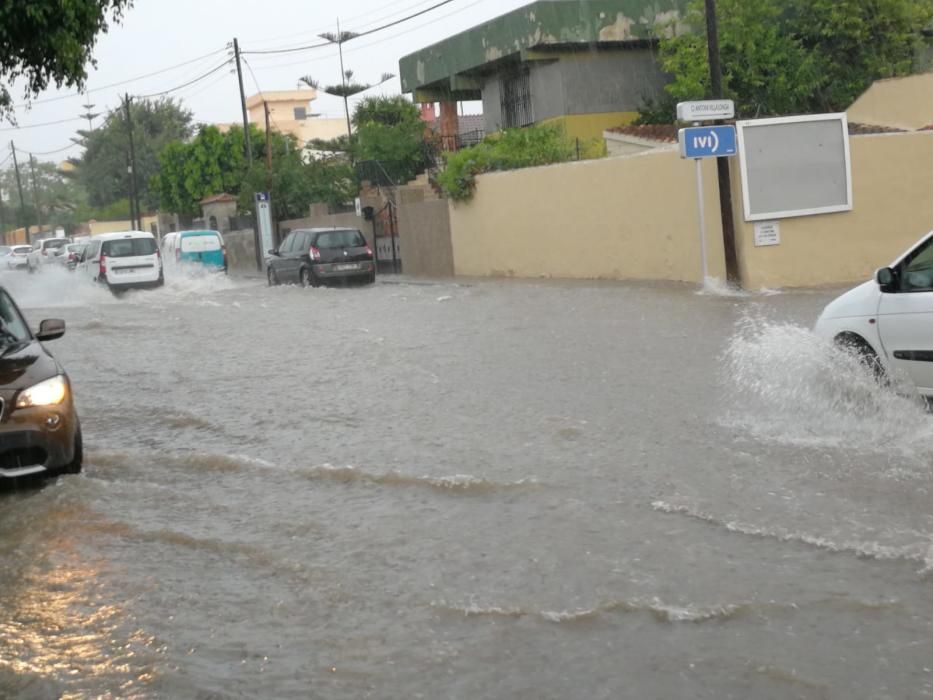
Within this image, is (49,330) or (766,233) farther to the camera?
(766,233)

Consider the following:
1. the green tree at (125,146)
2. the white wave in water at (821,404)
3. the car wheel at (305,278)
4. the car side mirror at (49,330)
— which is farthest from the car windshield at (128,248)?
the green tree at (125,146)

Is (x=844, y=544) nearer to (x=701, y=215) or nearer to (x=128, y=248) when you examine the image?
(x=701, y=215)

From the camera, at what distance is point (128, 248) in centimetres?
3014

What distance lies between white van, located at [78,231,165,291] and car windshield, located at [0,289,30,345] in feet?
67.6

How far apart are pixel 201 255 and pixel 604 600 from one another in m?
30.4

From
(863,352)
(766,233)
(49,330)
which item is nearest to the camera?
(863,352)

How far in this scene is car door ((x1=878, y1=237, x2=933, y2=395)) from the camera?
8.35 m

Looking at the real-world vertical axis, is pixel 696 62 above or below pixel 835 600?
above

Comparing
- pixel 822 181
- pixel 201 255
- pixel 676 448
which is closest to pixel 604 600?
pixel 676 448

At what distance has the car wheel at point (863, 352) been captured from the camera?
29.1 ft

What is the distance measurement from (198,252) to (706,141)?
61.7ft

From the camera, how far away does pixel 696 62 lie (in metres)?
29.7

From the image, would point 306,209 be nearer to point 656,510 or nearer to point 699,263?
point 699,263

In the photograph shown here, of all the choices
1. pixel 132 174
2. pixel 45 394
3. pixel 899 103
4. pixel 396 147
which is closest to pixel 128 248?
pixel 396 147
